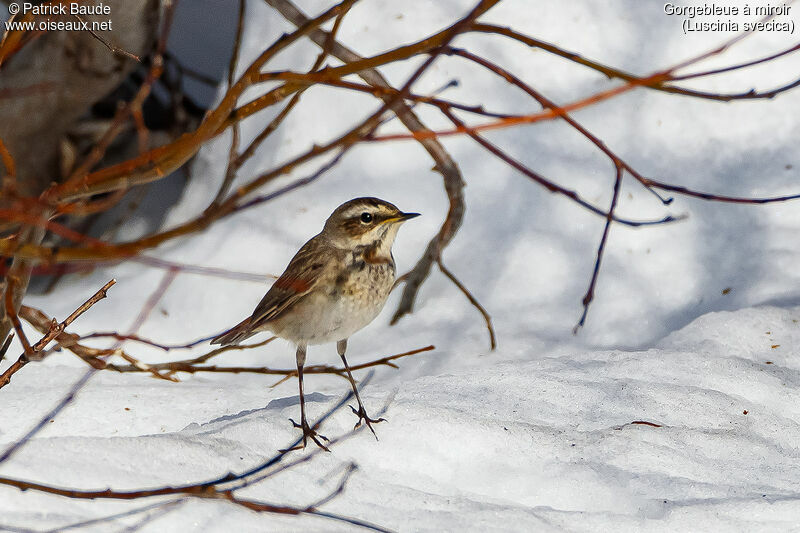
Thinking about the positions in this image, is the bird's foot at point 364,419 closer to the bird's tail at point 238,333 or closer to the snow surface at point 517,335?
the snow surface at point 517,335

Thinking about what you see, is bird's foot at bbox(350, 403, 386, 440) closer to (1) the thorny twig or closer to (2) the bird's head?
(1) the thorny twig

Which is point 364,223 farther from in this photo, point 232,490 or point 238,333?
point 232,490

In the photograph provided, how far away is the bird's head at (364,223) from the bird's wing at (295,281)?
0.30ft

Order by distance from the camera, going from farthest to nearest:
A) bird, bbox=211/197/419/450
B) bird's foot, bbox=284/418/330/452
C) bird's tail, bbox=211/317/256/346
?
bird's tail, bbox=211/317/256/346, bird, bbox=211/197/419/450, bird's foot, bbox=284/418/330/452

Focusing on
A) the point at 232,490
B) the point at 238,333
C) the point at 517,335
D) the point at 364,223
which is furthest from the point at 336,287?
the point at 517,335

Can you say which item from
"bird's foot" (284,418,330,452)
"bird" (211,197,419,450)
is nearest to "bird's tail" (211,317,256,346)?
"bird" (211,197,419,450)

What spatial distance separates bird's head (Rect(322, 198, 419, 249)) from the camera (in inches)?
130

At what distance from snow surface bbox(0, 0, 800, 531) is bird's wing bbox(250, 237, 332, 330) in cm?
42

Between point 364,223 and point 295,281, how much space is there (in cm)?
35

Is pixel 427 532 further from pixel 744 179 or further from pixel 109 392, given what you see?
pixel 744 179

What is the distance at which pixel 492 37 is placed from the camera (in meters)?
5.43

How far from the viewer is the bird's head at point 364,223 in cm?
329

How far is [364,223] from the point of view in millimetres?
3297

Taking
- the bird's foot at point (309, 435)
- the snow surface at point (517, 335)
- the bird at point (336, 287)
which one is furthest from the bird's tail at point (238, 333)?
the bird's foot at point (309, 435)
